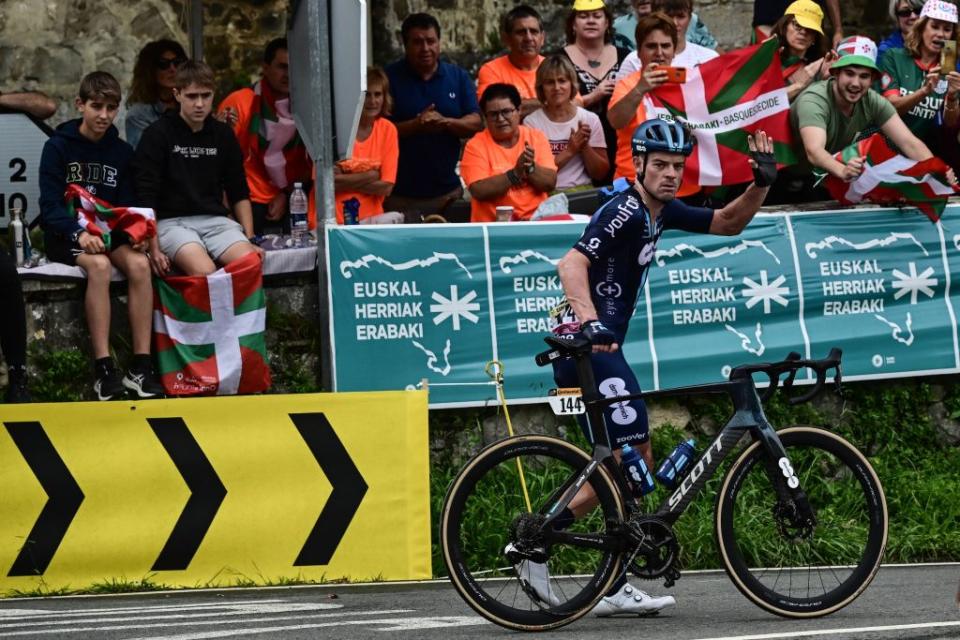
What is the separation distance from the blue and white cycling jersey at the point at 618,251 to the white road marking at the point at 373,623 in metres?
1.46

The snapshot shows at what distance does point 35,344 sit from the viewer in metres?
11.1

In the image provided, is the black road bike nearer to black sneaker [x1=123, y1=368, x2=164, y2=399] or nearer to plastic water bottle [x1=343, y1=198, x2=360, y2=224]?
black sneaker [x1=123, y1=368, x2=164, y2=399]

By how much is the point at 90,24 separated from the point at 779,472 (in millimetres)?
11719

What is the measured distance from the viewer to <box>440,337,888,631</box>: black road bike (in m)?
7.52

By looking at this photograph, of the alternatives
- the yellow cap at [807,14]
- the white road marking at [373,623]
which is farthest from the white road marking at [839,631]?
the yellow cap at [807,14]

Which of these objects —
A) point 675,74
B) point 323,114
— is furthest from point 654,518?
point 675,74

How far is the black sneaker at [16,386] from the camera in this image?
1062 centimetres

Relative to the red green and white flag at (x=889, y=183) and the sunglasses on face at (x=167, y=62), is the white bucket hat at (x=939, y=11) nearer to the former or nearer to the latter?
the red green and white flag at (x=889, y=183)

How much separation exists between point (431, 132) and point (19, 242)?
3.28m

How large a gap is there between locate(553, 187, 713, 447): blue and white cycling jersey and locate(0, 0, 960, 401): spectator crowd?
12.3 ft

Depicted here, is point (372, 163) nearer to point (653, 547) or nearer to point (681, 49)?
point (681, 49)

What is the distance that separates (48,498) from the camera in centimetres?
1023

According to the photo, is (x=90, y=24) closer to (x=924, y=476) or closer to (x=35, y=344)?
(x=35, y=344)

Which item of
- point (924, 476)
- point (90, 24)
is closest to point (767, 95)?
point (924, 476)
